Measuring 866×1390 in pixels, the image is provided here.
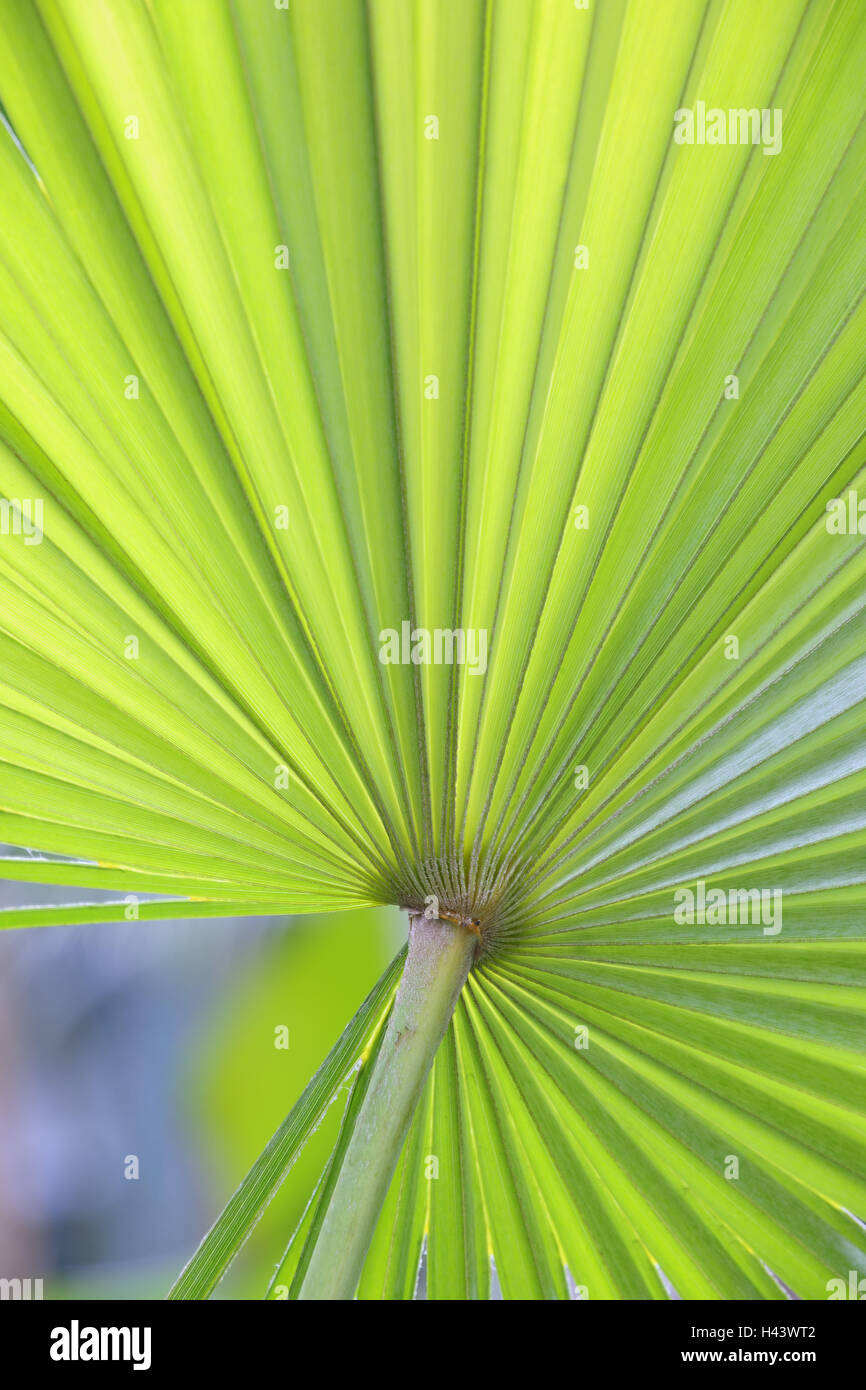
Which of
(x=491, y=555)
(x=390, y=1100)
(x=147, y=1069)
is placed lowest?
(x=147, y=1069)

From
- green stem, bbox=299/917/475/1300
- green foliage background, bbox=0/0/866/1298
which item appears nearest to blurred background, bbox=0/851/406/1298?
green foliage background, bbox=0/0/866/1298

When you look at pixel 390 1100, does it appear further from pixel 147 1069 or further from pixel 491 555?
pixel 147 1069

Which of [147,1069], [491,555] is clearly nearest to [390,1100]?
[491,555]

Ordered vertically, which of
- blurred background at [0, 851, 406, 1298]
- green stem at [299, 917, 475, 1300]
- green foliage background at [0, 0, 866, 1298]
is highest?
green foliage background at [0, 0, 866, 1298]

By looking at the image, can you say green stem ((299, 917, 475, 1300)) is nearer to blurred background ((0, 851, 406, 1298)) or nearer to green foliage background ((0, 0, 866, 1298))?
green foliage background ((0, 0, 866, 1298))

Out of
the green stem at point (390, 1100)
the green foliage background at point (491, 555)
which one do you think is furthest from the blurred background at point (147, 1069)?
the green stem at point (390, 1100)

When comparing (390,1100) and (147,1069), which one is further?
(147,1069)
